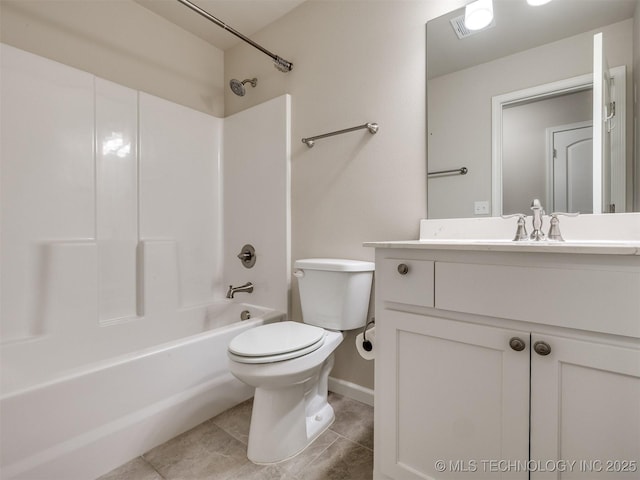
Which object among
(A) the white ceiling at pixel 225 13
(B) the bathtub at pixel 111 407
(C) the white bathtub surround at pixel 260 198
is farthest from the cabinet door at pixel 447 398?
(A) the white ceiling at pixel 225 13

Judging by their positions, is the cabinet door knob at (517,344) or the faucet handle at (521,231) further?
the faucet handle at (521,231)

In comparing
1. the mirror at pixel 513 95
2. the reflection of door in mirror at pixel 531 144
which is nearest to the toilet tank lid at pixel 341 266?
the mirror at pixel 513 95

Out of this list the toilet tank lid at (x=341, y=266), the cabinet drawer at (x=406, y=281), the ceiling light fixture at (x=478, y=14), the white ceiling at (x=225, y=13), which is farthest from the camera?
the white ceiling at (x=225, y=13)

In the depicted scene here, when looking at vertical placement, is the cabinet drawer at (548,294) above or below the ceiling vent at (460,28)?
below

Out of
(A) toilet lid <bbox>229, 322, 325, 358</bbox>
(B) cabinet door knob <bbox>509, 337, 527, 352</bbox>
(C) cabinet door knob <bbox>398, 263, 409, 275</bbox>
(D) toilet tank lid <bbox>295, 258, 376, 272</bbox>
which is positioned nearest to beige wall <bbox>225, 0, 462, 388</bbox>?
(D) toilet tank lid <bbox>295, 258, 376, 272</bbox>

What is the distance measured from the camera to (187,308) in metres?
2.05

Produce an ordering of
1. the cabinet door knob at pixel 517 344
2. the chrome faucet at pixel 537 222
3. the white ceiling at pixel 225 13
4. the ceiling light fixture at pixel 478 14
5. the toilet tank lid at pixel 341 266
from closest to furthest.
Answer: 1. the cabinet door knob at pixel 517 344
2. the chrome faucet at pixel 537 222
3. the ceiling light fixture at pixel 478 14
4. the toilet tank lid at pixel 341 266
5. the white ceiling at pixel 225 13

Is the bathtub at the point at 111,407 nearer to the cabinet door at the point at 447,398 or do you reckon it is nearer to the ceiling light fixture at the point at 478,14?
the cabinet door at the point at 447,398

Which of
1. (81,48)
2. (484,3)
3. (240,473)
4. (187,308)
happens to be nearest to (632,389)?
(240,473)

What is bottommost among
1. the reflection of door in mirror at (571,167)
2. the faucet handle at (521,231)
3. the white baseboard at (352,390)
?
the white baseboard at (352,390)

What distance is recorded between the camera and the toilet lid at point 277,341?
114cm

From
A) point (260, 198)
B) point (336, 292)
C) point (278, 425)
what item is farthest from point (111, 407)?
point (260, 198)

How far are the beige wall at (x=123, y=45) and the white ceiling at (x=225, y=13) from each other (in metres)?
0.07

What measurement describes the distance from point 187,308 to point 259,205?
33.3 inches
